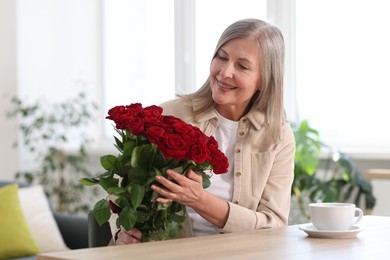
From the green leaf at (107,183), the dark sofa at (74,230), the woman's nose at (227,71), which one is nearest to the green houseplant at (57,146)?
the dark sofa at (74,230)

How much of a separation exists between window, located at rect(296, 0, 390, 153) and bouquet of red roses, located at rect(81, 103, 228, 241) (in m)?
3.24

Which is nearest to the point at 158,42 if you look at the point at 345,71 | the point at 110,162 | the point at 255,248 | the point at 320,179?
the point at 345,71

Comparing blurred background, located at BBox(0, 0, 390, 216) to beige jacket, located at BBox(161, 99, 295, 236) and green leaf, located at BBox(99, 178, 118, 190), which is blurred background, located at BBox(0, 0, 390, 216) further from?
green leaf, located at BBox(99, 178, 118, 190)

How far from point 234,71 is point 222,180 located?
0.35 metres

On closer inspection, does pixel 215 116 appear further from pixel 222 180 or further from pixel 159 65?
pixel 159 65

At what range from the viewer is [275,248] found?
186 cm

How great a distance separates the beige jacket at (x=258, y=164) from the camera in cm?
260

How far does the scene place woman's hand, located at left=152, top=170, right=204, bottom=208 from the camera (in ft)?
6.65

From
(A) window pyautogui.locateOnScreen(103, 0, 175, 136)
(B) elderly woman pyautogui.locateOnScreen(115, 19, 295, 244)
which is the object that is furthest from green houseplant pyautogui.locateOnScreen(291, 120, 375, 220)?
(B) elderly woman pyautogui.locateOnScreen(115, 19, 295, 244)

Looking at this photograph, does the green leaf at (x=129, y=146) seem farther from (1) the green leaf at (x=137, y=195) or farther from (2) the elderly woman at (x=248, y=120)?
(2) the elderly woman at (x=248, y=120)

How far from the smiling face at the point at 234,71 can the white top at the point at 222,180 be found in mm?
88

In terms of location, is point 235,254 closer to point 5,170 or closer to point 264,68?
point 264,68

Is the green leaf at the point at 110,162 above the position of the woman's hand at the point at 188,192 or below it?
above

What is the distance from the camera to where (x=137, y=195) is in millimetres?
2029
